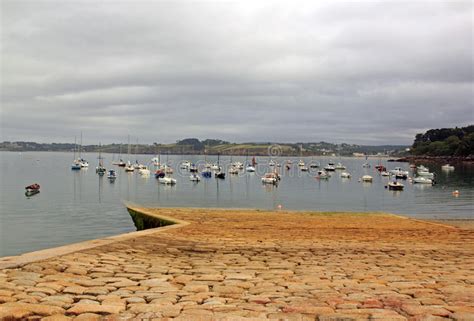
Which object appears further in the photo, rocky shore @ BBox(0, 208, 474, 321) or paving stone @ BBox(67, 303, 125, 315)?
rocky shore @ BBox(0, 208, 474, 321)

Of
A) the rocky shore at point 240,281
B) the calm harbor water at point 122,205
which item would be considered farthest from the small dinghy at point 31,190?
the rocky shore at point 240,281

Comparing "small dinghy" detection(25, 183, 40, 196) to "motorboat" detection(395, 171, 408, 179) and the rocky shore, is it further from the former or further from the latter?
"motorboat" detection(395, 171, 408, 179)

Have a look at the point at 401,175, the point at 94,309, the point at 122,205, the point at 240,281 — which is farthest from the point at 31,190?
the point at 401,175

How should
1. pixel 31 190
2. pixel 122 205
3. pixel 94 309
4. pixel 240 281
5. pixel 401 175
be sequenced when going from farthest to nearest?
pixel 401 175
pixel 31 190
pixel 122 205
pixel 240 281
pixel 94 309

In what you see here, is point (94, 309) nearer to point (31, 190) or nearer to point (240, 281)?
point (240, 281)

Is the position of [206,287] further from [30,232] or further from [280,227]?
[30,232]

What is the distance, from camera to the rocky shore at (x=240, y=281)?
18.1ft

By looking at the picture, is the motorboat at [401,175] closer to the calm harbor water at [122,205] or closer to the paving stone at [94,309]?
the calm harbor water at [122,205]

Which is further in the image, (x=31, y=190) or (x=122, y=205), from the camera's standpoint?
(x=31, y=190)

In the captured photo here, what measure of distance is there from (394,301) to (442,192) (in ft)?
282

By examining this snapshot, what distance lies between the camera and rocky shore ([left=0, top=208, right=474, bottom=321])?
5508mm

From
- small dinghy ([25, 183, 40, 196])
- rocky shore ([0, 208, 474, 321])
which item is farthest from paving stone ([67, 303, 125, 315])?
small dinghy ([25, 183, 40, 196])

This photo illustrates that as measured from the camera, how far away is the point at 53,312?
5.32 m

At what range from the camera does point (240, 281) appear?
7.44m
